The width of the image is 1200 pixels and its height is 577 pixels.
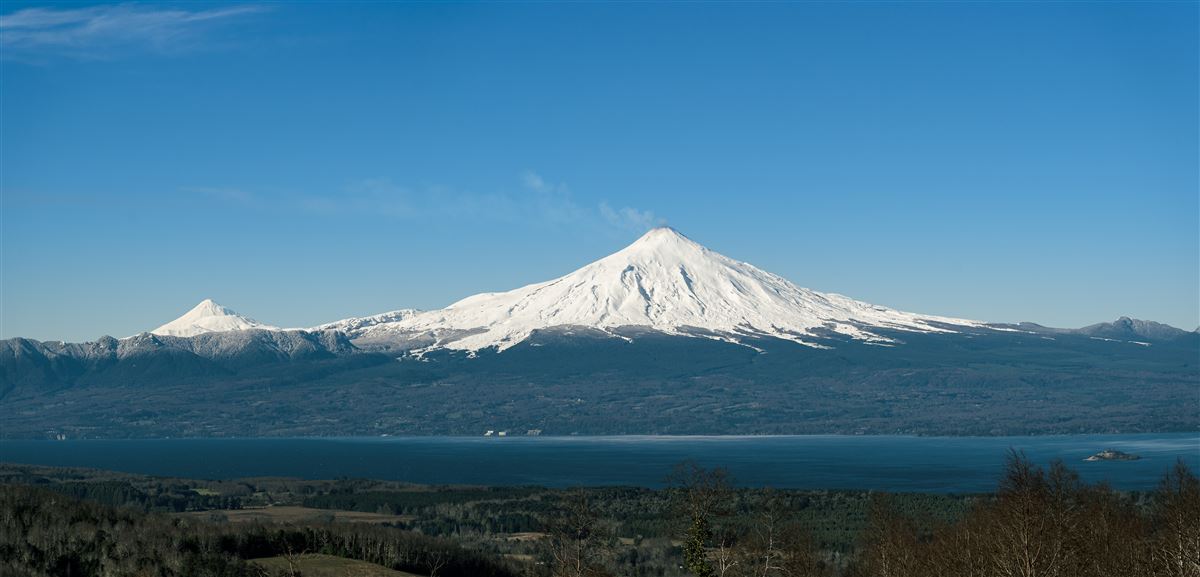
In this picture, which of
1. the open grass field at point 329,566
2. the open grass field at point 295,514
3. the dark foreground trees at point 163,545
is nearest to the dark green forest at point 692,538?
the dark foreground trees at point 163,545

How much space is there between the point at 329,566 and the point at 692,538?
2264 cm

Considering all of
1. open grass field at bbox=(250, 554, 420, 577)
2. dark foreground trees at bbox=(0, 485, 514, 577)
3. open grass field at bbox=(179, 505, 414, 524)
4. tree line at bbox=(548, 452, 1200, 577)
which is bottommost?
open grass field at bbox=(179, 505, 414, 524)

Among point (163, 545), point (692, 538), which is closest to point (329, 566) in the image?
point (163, 545)

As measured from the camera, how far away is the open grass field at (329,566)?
5769 cm

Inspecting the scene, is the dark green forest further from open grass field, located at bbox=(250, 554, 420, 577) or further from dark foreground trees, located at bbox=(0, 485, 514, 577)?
open grass field, located at bbox=(250, 554, 420, 577)

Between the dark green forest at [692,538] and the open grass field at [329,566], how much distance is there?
111 cm

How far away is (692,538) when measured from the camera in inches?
1757

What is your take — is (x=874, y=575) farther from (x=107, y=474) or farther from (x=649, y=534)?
(x=107, y=474)

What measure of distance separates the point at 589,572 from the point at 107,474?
13737cm

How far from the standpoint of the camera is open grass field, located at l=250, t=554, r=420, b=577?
2271 inches

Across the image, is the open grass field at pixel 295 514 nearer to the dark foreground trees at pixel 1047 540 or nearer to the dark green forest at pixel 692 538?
the dark green forest at pixel 692 538

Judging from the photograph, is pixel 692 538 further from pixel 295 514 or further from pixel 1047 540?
pixel 295 514

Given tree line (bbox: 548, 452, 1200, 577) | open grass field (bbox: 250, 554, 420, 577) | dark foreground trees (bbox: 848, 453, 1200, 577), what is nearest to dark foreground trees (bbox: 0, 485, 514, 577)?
open grass field (bbox: 250, 554, 420, 577)

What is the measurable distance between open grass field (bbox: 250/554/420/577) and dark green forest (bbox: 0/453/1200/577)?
1111mm
